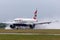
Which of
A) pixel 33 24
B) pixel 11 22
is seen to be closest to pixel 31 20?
pixel 33 24

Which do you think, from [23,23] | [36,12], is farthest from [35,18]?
[23,23]

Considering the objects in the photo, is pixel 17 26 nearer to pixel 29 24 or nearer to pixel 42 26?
pixel 29 24

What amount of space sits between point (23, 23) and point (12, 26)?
5.14 meters

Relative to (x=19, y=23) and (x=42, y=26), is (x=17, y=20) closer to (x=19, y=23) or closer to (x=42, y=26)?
(x=19, y=23)

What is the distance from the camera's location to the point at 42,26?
4633 inches

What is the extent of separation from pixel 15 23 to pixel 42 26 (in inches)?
676

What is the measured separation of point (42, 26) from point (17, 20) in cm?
1611

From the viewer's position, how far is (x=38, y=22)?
112250 millimetres

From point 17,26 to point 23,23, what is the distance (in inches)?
120

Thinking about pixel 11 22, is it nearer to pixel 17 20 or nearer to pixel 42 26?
pixel 17 20

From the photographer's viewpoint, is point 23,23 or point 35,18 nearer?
point 23,23

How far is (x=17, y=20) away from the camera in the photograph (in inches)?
4222

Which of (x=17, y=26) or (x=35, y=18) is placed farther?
(x=35, y=18)

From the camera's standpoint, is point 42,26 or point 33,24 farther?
point 42,26
